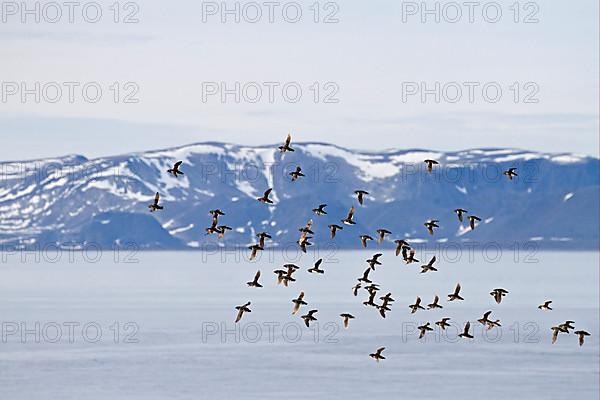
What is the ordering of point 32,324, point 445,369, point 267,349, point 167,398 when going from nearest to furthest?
point 167,398 < point 445,369 < point 267,349 < point 32,324

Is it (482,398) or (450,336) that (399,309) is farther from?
(482,398)

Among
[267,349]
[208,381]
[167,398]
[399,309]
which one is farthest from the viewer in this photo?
[399,309]

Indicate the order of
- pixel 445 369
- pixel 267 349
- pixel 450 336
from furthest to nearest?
pixel 450 336 < pixel 267 349 < pixel 445 369

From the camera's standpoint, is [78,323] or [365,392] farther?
[78,323]

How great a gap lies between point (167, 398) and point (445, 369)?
81.3ft

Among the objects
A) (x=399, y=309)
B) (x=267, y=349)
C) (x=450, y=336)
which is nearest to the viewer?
(x=267, y=349)

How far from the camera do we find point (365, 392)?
90.1 m

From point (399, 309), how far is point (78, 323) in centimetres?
4933

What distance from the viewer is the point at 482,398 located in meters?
89.2

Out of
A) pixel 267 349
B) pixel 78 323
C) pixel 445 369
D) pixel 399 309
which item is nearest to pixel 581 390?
pixel 445 369

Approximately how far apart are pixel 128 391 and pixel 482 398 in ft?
75.2

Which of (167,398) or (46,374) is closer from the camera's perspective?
(167,398)

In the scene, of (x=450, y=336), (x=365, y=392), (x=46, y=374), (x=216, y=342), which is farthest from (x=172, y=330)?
(x=365, y=392)

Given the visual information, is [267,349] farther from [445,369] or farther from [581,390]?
[581,390]
